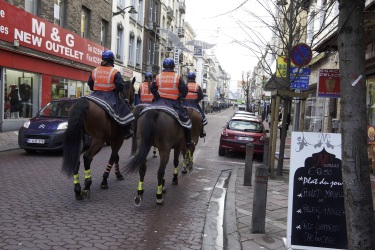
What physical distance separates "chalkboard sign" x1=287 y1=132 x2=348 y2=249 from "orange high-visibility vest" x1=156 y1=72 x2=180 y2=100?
2614mm

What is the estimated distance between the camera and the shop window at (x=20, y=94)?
15906 millimetres

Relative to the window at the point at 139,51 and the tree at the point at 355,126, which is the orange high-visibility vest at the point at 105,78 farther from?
the window at the point at 139,51

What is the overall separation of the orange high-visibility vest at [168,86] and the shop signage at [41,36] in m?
10.6

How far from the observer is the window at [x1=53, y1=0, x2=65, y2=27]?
19.4m

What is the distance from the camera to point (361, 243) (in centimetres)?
311

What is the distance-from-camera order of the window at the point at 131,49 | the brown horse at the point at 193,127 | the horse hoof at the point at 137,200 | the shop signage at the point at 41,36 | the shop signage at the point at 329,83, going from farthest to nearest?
the window at the point at 131,49, the shop signage at the point at 41,36, the brown horse at the point at 193,127, the shop signage at the point at 329,83, the horse hoof at the point at 137,200

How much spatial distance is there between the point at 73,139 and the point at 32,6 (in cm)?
1379

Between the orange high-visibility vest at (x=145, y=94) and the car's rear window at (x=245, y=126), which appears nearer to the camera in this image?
the orange high-visibility vest at (x=145, y=94)

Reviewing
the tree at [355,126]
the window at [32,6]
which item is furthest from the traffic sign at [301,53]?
the window at [32,6]

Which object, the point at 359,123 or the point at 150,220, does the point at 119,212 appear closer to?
the point at 150,220

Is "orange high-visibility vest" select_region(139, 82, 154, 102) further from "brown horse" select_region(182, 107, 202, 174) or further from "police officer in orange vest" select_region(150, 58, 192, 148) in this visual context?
"police officer in orange vest" select_region(150, 58, 192, 148)

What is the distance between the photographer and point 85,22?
2323 cm

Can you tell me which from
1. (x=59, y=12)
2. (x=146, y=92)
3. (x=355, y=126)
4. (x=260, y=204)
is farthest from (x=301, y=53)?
(x=59, y=12)

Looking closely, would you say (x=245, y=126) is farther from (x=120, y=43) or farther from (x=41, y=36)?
(x=120, y=43)
